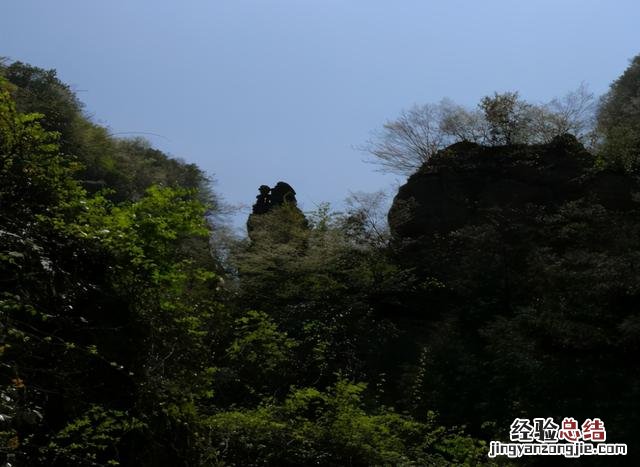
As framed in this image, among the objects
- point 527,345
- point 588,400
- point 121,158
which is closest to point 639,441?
point 588,400

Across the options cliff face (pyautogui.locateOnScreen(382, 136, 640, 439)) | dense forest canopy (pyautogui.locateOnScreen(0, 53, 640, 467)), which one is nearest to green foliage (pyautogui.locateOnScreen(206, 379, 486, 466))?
dense forest canopy (pyautogui.locateOnScreen(0, 53, 640, 467))

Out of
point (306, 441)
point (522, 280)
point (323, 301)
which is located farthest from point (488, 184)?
point (306, 441)

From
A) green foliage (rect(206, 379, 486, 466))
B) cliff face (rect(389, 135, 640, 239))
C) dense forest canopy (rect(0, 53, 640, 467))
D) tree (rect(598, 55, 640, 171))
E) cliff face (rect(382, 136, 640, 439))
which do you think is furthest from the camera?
cliff face (rect(389, 135, 640, 239))

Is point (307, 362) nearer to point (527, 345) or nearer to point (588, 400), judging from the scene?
point (527, 345)

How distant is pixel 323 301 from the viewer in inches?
497

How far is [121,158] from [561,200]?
12.1 m

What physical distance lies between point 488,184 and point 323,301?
236 inches

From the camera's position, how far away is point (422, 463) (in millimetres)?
6078

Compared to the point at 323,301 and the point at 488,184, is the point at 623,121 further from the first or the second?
the point at 323,301

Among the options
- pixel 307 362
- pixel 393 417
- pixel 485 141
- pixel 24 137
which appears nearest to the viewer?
pixel 24 137

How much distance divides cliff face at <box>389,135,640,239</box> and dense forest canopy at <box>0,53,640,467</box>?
5 centimetres

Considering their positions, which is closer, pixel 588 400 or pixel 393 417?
pixel 393 417

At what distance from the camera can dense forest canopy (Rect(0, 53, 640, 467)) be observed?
12.2 ft

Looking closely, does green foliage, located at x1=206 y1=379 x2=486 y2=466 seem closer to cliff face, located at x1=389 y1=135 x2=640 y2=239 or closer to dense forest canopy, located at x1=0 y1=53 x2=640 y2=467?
dense forest canopy, located at x1=0 y1=53 x2=640 y2=467
